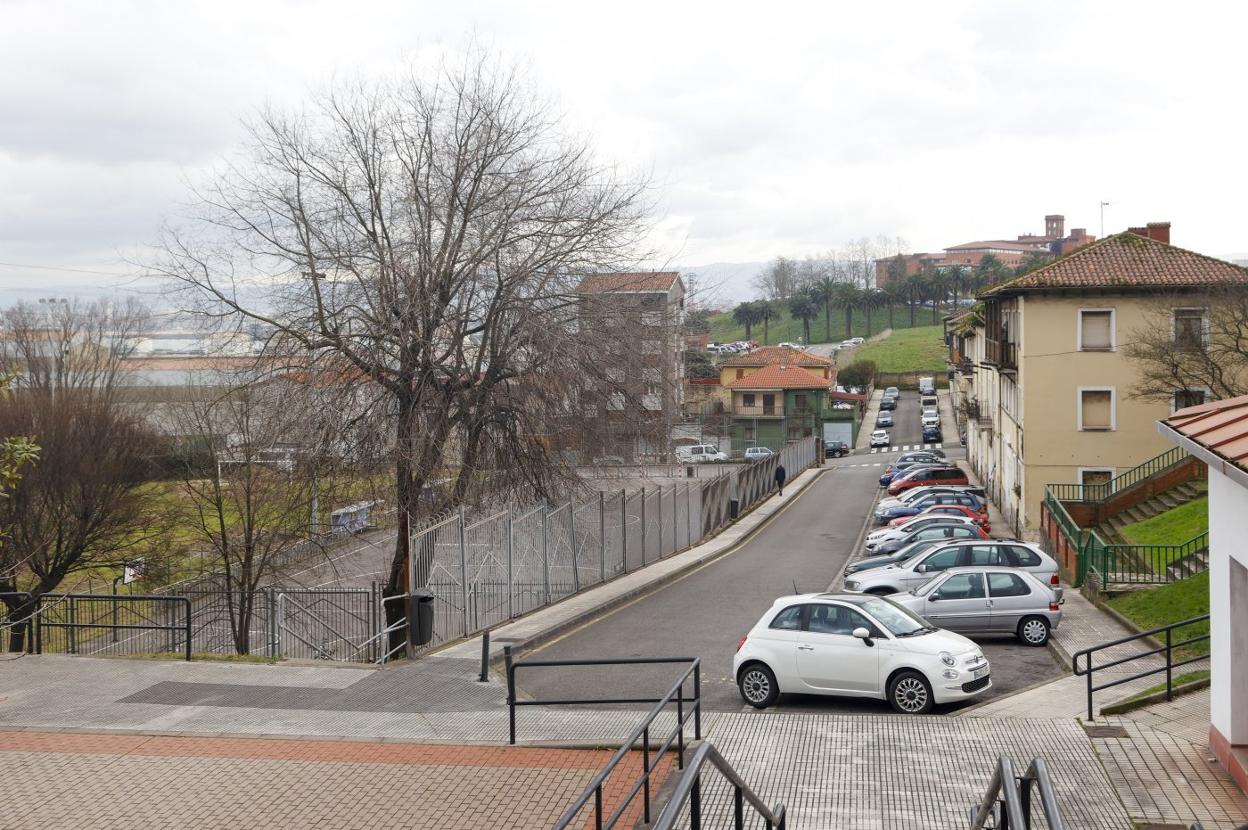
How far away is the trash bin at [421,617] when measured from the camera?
1755 cm

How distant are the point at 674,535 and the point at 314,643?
1524cm

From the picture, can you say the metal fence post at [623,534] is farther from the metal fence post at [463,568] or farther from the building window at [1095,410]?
the building window at [1095,410]

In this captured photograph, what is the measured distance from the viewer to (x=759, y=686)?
13969mm

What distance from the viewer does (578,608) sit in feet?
71.8

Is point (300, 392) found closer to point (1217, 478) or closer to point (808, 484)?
point (1217, 478)

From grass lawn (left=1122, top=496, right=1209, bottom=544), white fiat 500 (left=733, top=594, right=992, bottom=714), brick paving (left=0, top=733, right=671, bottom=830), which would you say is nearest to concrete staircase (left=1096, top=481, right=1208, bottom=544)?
grass lawn (left=1122, top=496, right=1209, bottom=544)

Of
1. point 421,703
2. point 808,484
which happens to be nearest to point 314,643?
point 421,703

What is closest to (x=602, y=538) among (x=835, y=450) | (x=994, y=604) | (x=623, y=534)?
(x=623, y=534)

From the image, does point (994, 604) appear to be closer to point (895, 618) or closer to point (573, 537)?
point (895, 618)

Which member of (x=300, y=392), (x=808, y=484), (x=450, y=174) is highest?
(x=450, y=174)

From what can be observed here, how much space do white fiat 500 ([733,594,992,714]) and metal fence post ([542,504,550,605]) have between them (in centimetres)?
886

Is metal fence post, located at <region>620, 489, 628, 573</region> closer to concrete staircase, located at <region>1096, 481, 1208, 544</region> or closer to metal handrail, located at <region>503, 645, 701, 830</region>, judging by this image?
concrete staircase, located at <region>1096, 481, 1208, 544</region>

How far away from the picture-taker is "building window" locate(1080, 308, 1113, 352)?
36.4 metres

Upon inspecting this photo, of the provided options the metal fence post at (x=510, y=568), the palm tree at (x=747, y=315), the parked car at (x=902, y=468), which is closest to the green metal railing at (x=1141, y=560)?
the metal fence post at (x=510, y=568)
